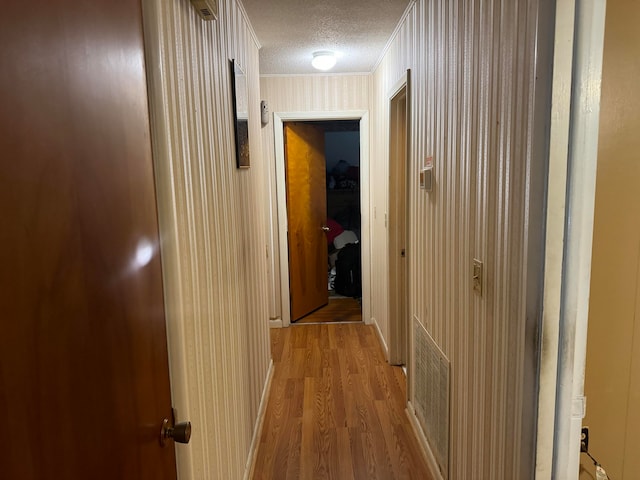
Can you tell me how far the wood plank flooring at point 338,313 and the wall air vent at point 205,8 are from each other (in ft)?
10.8

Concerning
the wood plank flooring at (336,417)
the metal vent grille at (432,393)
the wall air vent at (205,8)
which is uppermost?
the wall air vent at (205,8)

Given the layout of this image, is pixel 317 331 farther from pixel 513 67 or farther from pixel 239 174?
pixel 513 67

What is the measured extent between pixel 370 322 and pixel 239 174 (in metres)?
2.61

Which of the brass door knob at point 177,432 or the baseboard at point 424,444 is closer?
the brass door knob at point 177,432

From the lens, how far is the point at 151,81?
0.97m

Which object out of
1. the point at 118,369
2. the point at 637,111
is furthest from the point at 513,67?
the point at 118,369

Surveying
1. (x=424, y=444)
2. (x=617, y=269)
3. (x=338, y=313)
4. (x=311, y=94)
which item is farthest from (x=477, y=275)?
(x=338, y=313)

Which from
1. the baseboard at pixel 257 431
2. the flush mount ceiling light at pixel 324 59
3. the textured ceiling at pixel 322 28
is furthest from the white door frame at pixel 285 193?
the baseboard at pixel 257 431

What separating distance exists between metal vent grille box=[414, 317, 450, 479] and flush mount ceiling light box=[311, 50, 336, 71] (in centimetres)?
211

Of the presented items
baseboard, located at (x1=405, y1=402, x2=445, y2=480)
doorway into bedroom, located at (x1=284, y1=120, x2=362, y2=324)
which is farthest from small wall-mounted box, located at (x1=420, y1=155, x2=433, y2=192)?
doorway into bedroom, located at (x1=284, y1=120, x2=362, y2=324)

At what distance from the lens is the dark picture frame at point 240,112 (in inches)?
78.9

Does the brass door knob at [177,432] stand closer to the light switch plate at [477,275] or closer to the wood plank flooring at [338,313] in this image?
the light switch plate at [477,275]

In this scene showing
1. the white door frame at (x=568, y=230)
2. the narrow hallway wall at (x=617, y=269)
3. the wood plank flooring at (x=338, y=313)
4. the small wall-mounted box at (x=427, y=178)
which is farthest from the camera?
the wood plank flooring at (x=338, y=313)

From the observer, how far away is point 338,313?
4.57 metres
